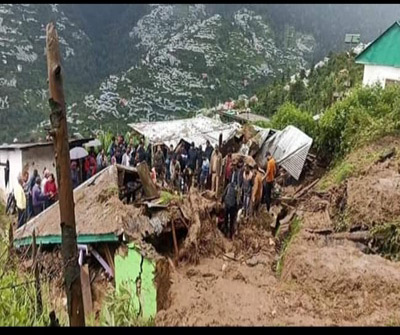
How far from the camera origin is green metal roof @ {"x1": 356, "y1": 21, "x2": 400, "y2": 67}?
72.0 feet

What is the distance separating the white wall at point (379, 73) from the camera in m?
22.0

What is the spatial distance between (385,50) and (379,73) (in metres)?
1.02

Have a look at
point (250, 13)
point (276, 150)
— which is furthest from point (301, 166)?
point (250, 13)

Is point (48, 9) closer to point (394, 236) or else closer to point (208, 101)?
point (208, 101)

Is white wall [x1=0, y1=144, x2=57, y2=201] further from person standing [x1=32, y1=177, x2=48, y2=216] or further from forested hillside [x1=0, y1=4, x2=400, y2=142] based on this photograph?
forested hillside [x1=0, y1=4, x2=400, y2=142]

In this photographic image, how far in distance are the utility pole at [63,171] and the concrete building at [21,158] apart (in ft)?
38.5

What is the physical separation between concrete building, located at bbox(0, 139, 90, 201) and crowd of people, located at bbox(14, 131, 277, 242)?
2.77 metres

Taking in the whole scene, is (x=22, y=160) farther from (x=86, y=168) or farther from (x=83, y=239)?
(x=83, y=239)

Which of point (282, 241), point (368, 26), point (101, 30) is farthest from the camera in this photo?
point (368, 26)

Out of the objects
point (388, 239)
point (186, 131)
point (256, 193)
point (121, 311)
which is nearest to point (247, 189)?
point (256, 193)

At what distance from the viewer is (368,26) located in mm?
66875

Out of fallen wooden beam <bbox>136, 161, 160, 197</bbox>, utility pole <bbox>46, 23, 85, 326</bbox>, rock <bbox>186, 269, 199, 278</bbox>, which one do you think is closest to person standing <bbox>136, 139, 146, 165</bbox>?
fallen wooden beam <bbox>136, 161, 160, 197</bbox>

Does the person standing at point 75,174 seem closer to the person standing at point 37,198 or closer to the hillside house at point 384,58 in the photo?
the person standing at point 37,198
